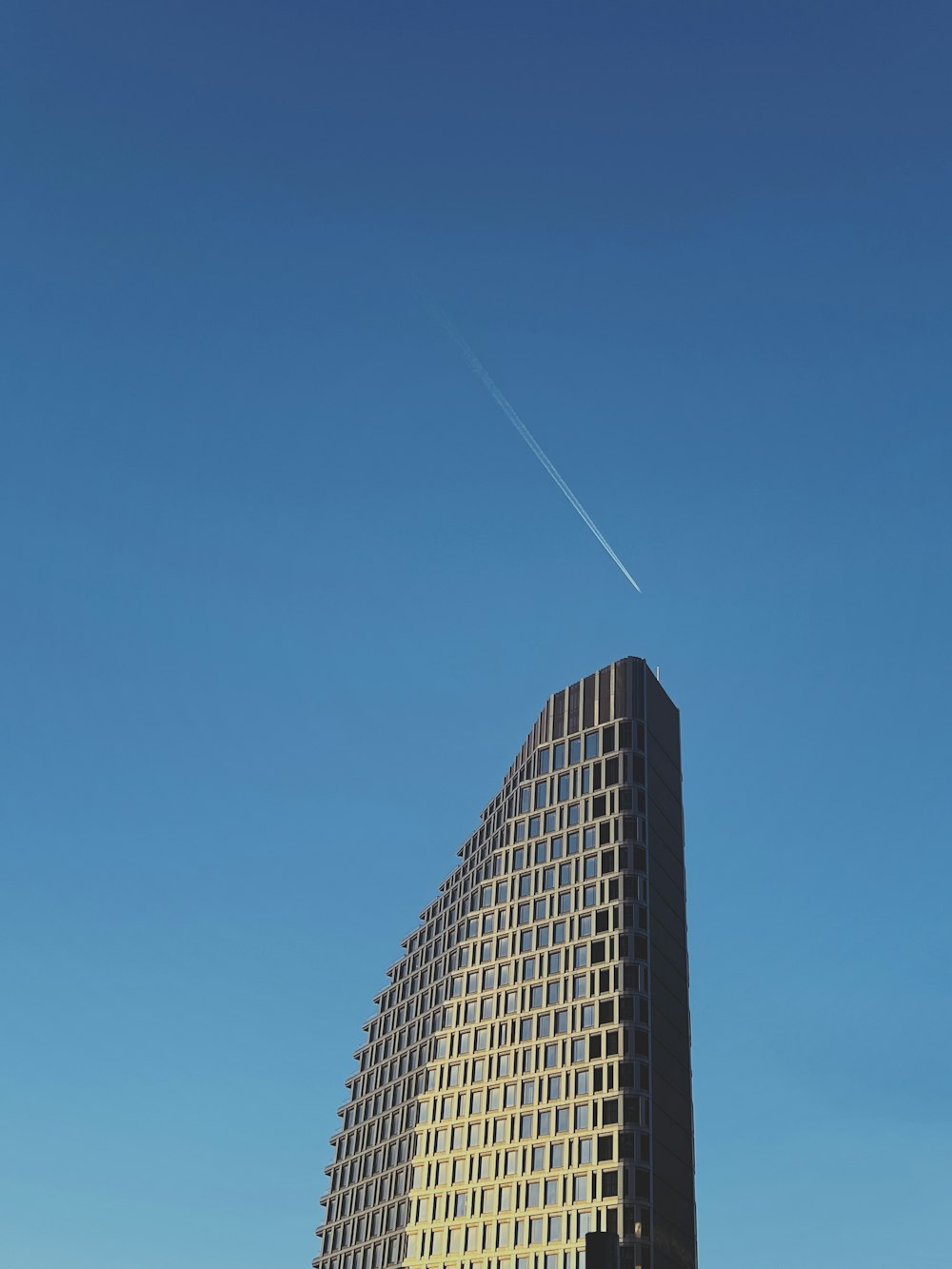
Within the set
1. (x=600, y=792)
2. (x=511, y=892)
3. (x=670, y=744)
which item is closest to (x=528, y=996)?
(x=511, y=892)

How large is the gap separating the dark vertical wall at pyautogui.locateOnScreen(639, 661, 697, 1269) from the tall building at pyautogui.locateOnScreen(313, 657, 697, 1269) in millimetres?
293

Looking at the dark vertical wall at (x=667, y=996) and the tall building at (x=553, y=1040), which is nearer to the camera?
the dark vertical wall at (x=667, y=996)

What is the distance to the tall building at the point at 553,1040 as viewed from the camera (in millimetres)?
128250

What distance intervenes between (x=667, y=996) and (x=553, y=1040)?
13.2m

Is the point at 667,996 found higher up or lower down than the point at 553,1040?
higher up

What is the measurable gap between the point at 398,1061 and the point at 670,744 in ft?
180

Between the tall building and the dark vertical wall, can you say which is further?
the tall building

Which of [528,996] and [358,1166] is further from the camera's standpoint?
[358,1166]

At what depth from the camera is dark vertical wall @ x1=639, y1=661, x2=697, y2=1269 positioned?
126375 mm

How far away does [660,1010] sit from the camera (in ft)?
451

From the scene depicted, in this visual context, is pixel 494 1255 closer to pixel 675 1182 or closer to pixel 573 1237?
pixel 573 1237

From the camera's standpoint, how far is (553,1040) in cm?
13900

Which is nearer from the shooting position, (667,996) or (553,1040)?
(553,1040)

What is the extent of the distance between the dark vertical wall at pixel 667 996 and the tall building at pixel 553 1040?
29 centimetres
